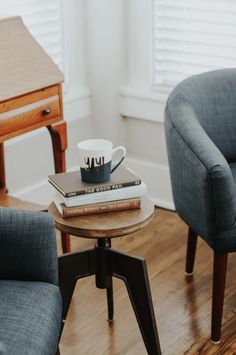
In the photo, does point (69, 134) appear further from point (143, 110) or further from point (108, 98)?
point (143, 110)

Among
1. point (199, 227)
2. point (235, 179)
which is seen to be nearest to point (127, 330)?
point (199, 227)

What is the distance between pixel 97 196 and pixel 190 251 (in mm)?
787

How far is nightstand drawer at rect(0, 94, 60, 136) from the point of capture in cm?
239

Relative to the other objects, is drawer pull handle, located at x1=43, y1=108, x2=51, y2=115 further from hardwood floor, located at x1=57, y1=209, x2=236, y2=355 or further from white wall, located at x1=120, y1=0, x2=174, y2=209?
white wall, located at x1=120, y1=0, x2=174, y2=209

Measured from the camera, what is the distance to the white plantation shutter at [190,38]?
3023 millimetres

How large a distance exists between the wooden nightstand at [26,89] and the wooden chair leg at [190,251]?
1.79 ft

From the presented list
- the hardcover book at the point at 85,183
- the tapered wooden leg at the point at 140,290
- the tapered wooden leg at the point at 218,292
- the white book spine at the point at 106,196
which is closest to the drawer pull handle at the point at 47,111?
the hardcover book at the point at 85,183

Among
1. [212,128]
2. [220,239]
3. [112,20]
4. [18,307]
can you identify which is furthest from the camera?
[112,20]

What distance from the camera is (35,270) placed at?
74.1 inches

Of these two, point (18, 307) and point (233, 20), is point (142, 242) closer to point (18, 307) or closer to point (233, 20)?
point (233, 20)

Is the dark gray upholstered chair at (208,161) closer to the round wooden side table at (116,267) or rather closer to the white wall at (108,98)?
the round wooden side table at (116,267)

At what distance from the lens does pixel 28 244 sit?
1.86 m

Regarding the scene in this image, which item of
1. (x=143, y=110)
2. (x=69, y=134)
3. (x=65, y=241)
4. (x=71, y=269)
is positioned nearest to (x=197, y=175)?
(x=71, y=269)

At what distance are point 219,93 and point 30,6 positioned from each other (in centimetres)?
95
